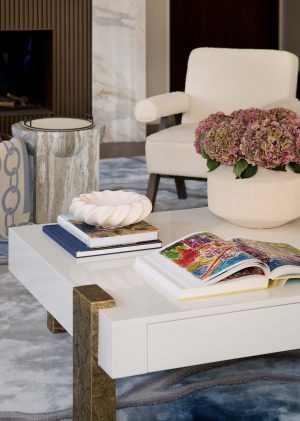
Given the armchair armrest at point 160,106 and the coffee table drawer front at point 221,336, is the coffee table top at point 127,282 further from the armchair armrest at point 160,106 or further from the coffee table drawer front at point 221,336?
the armchair armrest at point 160,106

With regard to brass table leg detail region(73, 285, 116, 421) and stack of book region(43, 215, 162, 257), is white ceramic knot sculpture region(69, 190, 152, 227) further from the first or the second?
brass table leg detail region(73, 285, 116, 421)

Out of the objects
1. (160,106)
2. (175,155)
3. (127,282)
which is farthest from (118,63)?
(127,282)

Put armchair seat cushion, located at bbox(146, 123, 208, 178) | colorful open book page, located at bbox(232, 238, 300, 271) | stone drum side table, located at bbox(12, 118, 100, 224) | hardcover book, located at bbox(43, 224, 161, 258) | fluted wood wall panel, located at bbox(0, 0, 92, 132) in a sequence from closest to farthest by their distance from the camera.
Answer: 1. colorful open book page, located at bbox(232, 238, 300, 271)
2. hardcover book, located at bbox(43, 224, 161, 258)
3. stone drum side table, located at bbox(12, 118, 100, 224)
4. armchair seat cushion, located at bbox(146, 123, 208, 178)
5. fluted wood wall panel, located at bbox(0, 0, 92, 132)

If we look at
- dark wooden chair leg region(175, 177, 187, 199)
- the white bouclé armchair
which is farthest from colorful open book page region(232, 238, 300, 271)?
dark wooden chair leg region(175, 177, 187, 199)

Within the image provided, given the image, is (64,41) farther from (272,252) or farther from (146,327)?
(146,327)

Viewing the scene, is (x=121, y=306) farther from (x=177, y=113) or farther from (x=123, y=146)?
(x=123, y=146)

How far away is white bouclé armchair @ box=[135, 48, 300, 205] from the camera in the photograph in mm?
4277

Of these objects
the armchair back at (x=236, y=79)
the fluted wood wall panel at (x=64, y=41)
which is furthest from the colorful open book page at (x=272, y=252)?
the fluted wood wall panel at (x=64, y=41)

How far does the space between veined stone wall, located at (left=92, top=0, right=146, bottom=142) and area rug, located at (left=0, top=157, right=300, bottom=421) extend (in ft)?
11.3

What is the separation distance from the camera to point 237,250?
88.6 inches

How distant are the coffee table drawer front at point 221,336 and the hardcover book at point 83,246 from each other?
501mm

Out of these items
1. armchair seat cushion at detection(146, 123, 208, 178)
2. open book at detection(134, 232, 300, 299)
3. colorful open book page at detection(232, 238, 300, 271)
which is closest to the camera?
open book at detection(134, 232, 300, 299)

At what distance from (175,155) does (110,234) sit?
5.56 feet

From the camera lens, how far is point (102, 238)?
8.01 ft
